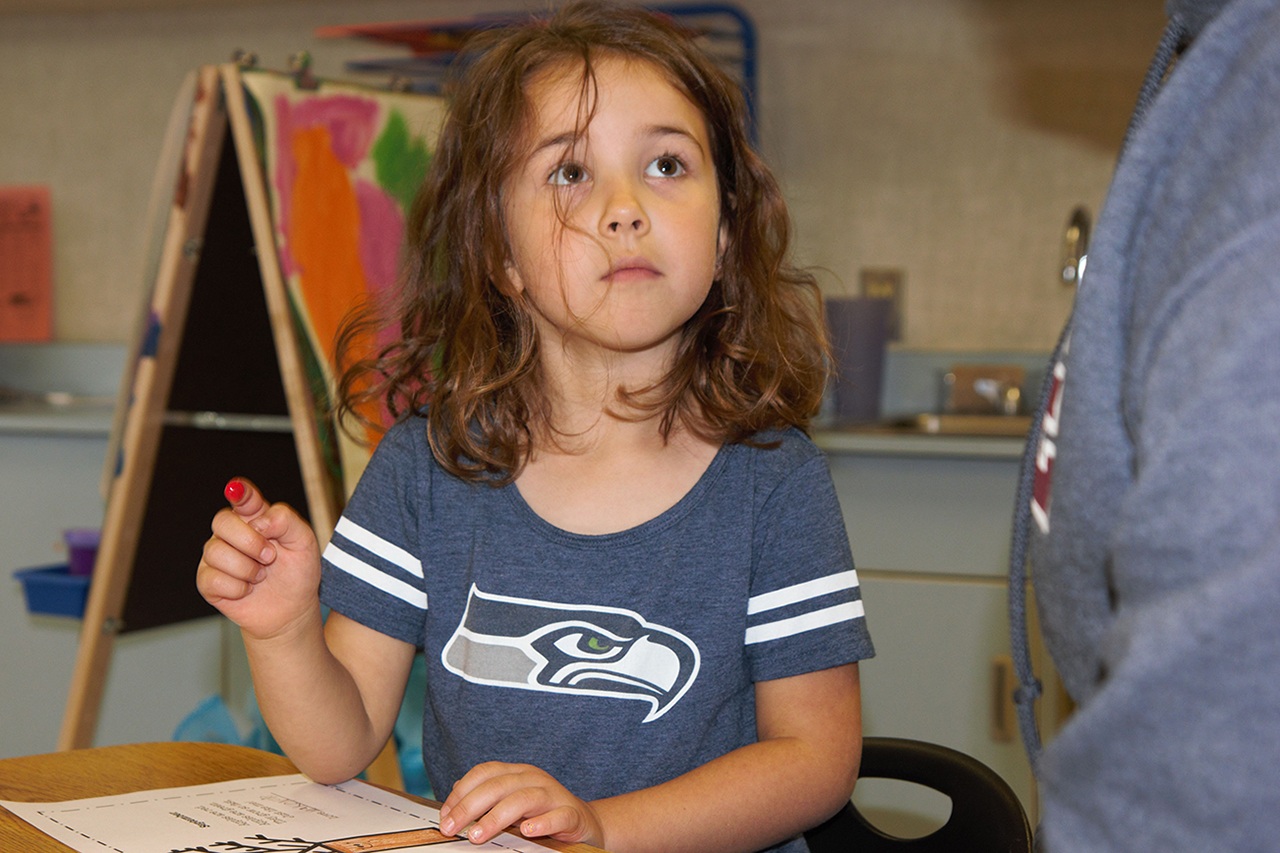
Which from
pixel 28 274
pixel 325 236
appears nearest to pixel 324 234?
pixel 325 236

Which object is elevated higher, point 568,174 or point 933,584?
point 568,174

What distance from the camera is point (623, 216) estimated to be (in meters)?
0.82

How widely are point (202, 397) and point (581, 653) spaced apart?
906 millimetres

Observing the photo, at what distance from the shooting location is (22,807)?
641 millimetres

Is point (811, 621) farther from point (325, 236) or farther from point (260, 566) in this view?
point (325, 236)

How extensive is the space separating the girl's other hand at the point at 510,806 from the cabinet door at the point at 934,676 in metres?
1.28

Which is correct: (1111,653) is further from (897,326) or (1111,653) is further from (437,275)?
(897,326)

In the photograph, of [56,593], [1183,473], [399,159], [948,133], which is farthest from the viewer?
[948,133]

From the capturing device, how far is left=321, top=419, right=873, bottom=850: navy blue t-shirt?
0.82 metres

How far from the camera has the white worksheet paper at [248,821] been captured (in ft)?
1.89

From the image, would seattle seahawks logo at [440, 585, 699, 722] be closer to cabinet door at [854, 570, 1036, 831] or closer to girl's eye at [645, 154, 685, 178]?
girl's eye at [645, 154, 685, 178]

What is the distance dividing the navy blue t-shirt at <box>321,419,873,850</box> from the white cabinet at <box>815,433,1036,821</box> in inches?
38.2

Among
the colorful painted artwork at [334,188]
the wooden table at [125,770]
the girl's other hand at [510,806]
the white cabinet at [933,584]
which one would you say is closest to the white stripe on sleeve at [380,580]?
the wooden table at [125,770]

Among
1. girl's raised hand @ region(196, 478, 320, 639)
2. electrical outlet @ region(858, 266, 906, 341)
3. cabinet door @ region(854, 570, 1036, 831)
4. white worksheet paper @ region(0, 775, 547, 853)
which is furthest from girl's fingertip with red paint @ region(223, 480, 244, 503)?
electrical outlet @ region(858, 266, 906, 341)
